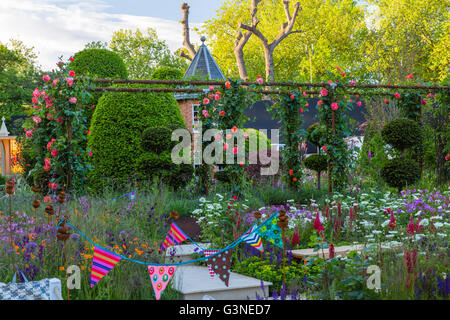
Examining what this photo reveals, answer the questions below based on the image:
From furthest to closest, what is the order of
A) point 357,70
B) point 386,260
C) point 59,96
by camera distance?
point 357,70 < point 59,96 < point 386,260

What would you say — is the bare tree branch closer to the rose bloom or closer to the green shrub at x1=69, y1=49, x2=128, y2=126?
the green shrub at x1=69, y1=49, x2=128, y2=126

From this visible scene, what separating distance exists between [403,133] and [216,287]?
6.89m

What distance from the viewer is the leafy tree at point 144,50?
125 ft

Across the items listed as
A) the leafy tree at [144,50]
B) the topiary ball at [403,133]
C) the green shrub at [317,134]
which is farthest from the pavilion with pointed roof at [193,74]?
the leafy tree at [144,50]

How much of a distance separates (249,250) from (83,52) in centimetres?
934

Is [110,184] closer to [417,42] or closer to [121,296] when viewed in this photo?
[121,296]

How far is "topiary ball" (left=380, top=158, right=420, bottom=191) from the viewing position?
9.13 m

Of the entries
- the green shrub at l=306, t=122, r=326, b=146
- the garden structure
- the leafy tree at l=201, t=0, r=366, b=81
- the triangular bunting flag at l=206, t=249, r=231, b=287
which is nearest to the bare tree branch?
the leafy tree at l=201, t=0, r=366, b=81

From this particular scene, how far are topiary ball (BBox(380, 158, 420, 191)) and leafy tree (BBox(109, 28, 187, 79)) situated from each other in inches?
1216

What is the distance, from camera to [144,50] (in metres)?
38.6

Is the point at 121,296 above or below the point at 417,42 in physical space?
below

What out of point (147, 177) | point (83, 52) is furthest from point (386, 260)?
point (83, 52)

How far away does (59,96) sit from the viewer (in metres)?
7.84

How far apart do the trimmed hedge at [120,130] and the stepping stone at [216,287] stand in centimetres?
563
